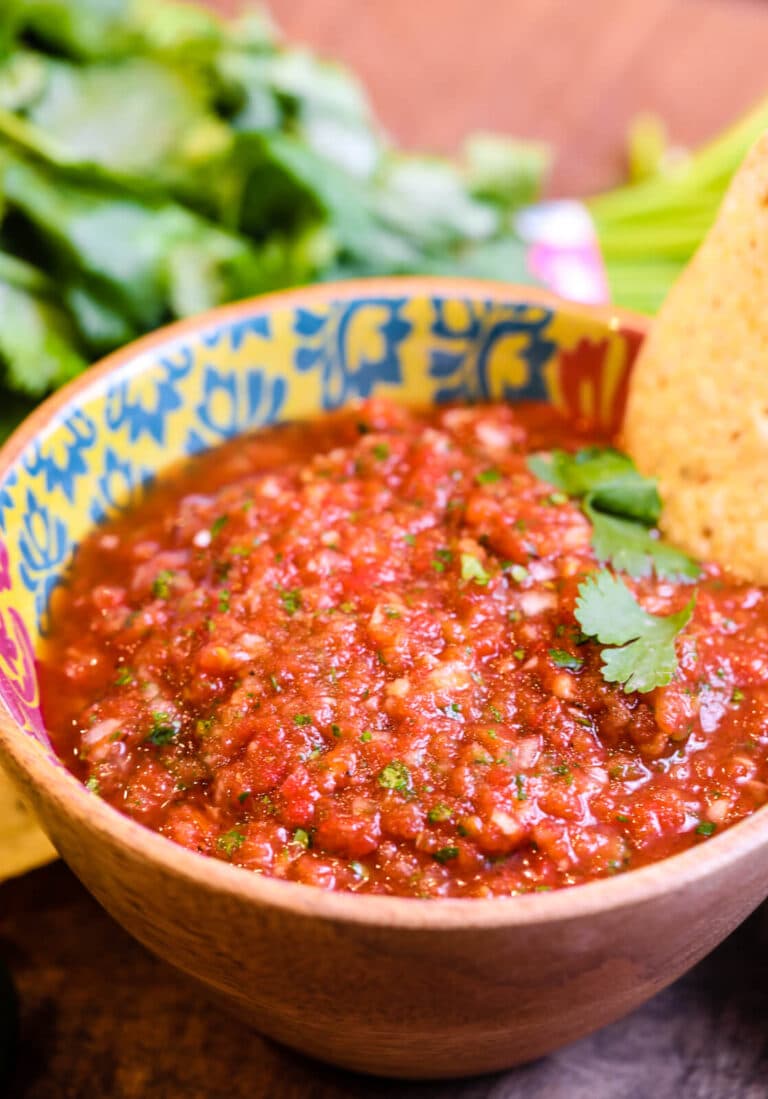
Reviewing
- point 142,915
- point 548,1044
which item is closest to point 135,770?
point 142,915

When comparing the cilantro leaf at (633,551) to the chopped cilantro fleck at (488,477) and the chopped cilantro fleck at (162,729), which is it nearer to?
the chopped cilantro fleck at (488,477)

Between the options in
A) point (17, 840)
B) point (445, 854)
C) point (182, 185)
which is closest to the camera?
point (445, 854)

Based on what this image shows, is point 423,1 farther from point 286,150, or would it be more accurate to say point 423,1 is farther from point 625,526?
point 625,526

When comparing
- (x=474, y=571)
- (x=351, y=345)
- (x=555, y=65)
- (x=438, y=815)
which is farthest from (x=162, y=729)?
(x=555, y=65)

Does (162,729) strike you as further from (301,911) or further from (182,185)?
(182,185)

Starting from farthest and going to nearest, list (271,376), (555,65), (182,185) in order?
(555,65) < (182,185) < (271,376)

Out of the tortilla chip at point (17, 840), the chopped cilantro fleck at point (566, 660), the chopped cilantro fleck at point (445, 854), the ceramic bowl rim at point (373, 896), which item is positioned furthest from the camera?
the tortilla chip at point (17, 840)

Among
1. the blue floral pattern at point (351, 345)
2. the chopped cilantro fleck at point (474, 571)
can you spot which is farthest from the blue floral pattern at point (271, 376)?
the chopped cilantro fleck at point (474, 571)
